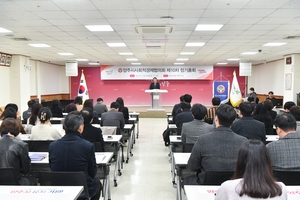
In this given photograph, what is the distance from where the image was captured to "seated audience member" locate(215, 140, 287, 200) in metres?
1.28

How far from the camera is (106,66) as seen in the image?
16094 mm

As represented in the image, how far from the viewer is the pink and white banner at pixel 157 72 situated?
16.0 metres

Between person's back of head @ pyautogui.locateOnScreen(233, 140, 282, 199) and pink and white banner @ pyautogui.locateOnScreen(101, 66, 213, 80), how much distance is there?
1499 cm

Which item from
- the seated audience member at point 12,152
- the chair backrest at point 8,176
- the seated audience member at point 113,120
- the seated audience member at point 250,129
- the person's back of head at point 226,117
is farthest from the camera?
the seated audience member at point 113,120

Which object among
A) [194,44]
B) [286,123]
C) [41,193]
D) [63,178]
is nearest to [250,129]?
[286,123]

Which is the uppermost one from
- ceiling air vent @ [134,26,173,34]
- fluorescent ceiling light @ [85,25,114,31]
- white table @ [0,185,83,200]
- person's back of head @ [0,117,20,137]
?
fluorescent ceiling light @ [85,25,114,31]

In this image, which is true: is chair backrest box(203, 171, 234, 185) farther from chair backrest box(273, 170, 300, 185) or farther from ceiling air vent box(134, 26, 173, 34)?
ceiling air vent box(134, 26, 173, 34)

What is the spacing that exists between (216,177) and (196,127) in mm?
1410

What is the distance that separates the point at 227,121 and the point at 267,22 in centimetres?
430

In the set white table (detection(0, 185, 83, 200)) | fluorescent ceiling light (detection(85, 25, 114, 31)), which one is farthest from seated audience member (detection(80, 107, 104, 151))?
fluorescent ceiling light (detection(85, 25, 114, 31))

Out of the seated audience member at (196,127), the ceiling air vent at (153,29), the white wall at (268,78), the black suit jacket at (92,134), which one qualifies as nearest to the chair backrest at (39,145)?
the black suit jacket at (92,134)

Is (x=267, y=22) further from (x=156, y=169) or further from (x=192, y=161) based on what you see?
(x=192, y=161)

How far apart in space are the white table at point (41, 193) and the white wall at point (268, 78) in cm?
1307

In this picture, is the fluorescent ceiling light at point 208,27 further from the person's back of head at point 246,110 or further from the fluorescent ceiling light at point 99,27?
the person's back of head at point 246,110
